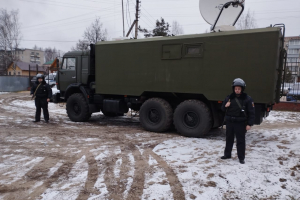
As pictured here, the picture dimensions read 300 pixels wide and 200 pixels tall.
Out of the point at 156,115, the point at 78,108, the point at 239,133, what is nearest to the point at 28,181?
the point at 239,133

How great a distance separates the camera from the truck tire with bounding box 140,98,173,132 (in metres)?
7.65

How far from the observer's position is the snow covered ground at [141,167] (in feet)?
12.0

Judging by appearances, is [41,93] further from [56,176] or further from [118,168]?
[118,168]

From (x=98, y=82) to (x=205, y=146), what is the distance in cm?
463

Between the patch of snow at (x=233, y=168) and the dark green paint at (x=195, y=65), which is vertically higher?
the dark green paint at (x=195, y=65)

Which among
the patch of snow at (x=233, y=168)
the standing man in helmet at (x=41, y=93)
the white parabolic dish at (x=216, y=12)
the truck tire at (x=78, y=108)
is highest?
the white parabolic dish at (x=216, y=12)

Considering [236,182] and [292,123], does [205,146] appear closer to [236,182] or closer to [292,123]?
[236,182]

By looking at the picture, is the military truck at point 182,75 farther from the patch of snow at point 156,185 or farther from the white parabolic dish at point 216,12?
the patch of snow at point 156,185

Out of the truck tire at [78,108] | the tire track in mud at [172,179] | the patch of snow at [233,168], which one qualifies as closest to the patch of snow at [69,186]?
the tire track in mud at [172,179]

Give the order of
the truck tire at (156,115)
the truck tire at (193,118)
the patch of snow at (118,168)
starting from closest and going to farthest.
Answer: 1. the patch of snow at (118,168)
2. the truck tire at (193,118)
3. the truck tire at (156,115)

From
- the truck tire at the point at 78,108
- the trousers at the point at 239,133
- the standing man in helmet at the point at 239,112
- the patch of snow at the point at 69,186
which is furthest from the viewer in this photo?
the truck tire at the point at 78,108

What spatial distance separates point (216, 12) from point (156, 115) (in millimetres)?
3929

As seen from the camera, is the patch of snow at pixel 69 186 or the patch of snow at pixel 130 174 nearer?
the patch of snow at pixel 69 186

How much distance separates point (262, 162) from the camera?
4895 millimetres
